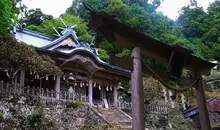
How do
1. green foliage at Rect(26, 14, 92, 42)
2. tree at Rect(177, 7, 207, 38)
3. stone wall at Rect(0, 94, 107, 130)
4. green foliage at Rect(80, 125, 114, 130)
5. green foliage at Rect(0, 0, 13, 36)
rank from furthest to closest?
tree at Rect(177, 7, 207, 38), green foliage at Rect(26, 14, 92, 42), green foliage at Rect(80, 125, 114, 130), stone wall at Rect(0, 94, 107, 130), green foliage at Rect(0, 0, 13, 36)

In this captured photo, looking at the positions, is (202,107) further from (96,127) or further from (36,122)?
(36,122)

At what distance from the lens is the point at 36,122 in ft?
37.1

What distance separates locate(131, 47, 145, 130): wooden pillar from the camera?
14.8ft

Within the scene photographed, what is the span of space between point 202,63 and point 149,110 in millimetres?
12009

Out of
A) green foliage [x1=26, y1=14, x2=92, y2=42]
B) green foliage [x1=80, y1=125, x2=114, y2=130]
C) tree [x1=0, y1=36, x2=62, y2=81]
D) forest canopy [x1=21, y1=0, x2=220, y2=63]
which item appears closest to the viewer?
tree [x1=0, y1=36, x2=62, y2=81]

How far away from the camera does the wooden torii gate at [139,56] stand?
15.1ft

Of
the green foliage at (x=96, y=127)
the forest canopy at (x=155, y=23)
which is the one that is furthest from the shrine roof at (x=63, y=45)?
the forest canopy at (x=155, y=23)

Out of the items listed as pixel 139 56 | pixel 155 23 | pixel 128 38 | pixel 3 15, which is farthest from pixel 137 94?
pixel 155 23

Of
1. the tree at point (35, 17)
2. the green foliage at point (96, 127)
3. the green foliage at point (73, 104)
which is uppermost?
the tree at point (35, 17)

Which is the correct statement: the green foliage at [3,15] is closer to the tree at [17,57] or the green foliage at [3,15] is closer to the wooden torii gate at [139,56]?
the tree at [17,57]

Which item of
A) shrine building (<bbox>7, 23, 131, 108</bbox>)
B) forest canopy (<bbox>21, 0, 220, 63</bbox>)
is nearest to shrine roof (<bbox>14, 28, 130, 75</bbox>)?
shrine building (<bbox>7, 23, 131, 108</bbox>)

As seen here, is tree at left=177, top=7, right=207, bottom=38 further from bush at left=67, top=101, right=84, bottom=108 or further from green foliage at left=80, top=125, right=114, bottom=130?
green foliage at left=80, top=125, right=114, bottom=130

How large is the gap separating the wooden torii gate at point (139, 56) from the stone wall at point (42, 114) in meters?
7.94

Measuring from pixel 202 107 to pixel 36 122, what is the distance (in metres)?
8.19
